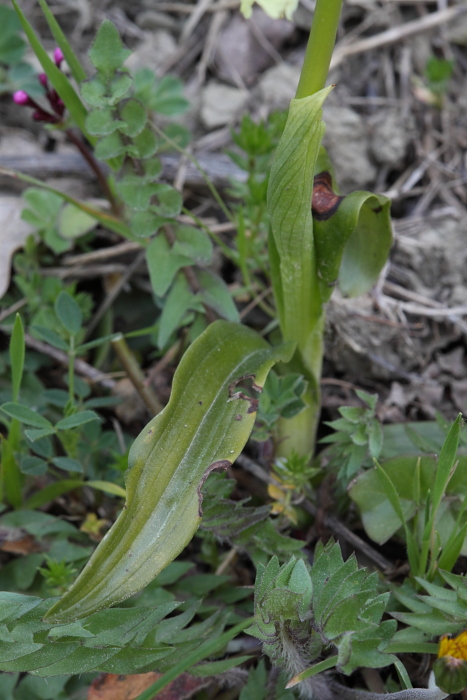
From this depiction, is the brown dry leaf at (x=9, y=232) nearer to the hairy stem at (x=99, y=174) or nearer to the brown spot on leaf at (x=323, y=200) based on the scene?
the hairy stem at (x=99, y=174)

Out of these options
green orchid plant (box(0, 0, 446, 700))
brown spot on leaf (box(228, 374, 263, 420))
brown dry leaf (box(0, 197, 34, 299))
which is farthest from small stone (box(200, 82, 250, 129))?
brown spot on leaf (box(228, 374, 263, 420))

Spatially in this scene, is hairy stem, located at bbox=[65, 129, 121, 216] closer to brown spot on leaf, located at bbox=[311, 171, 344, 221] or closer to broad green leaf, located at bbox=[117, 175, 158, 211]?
broad green leaf, located at bbox=[117, 175, 158, 211]

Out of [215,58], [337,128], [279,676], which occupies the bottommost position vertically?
[279,676]

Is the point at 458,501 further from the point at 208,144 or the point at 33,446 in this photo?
the point at 208,144

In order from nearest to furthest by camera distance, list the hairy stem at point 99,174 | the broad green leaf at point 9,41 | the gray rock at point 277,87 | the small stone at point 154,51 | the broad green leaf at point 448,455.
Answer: the broad green leaf at point 448,455 < the hairy stem at point 99,174 < the broad green leaf at point 9,41 < the gray rock at point 277,87 < the small stone at point 154,51

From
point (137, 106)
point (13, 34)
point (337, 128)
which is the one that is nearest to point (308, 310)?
point (137, 106)

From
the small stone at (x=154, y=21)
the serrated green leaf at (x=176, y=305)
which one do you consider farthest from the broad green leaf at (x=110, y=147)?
the small stone at (x=154, y=21)
